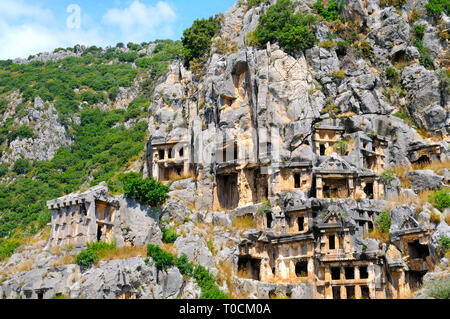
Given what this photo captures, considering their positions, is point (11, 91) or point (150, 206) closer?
point (150, 206)

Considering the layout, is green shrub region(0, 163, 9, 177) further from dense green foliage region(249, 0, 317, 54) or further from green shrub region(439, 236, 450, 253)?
green shrub region(439, 236, 450, 253)

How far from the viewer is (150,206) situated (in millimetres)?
42250

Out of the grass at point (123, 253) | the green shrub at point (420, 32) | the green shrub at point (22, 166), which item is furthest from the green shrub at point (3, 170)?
the green shrub at point (420, 32)

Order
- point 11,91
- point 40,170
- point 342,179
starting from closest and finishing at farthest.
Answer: point 342,179 → point 40,170 → point 11,91

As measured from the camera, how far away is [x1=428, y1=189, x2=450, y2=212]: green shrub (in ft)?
129

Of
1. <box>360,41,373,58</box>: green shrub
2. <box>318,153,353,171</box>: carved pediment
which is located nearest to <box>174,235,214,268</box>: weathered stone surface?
<box>318,153,353,171</box>: carved pediment

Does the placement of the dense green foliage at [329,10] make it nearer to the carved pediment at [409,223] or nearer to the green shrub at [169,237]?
the carved pediment at [409,223]

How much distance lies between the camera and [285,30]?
5338cm

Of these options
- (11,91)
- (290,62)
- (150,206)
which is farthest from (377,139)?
(11,91)

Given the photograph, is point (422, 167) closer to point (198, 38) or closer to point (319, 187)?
point (319, 187)

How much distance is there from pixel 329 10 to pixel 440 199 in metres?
28.6

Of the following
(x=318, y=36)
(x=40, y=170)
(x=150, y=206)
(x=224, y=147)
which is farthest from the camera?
(x=40, y=170)

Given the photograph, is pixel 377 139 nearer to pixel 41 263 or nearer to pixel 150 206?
pixel 150 206

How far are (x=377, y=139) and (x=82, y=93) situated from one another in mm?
66405
